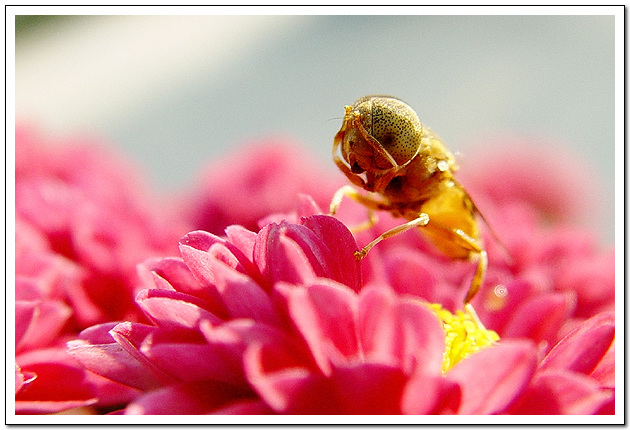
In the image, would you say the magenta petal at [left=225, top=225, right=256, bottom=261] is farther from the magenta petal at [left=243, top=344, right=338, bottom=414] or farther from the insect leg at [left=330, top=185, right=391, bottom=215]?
the insect leg at [left=330, top=185, right=391, bottom=215]

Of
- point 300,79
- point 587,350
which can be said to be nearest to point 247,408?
point 587,350

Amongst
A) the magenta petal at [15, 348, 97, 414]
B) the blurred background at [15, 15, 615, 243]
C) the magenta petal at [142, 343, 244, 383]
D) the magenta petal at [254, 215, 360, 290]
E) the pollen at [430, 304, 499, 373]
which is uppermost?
the blurred background at [15, 15, 615, 243]

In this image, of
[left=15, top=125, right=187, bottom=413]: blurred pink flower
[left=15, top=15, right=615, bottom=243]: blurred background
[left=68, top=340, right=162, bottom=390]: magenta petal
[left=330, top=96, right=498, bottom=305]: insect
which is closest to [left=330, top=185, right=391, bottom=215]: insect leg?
[left=330, top=96, right=498, bottom=305]: insect

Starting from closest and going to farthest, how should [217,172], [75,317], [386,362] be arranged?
[386,362], [75,317], [217,172]
